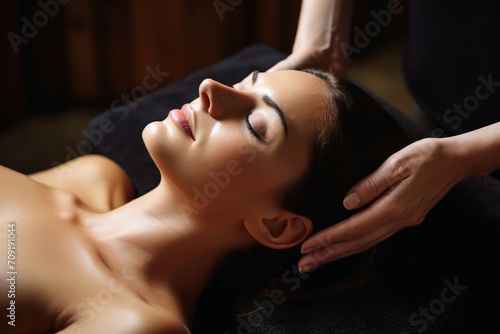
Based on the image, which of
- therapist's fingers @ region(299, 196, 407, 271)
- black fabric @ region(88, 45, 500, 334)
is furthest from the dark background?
therapist's fingers @ region(299, 196, 407, 271)

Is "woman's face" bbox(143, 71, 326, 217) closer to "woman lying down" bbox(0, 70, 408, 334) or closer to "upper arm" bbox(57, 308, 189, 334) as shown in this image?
"woman lying down" bbox(0, 70, 408, 334)

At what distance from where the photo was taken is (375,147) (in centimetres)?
→ 137

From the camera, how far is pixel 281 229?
140cm

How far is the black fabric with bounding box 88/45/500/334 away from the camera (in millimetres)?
1374

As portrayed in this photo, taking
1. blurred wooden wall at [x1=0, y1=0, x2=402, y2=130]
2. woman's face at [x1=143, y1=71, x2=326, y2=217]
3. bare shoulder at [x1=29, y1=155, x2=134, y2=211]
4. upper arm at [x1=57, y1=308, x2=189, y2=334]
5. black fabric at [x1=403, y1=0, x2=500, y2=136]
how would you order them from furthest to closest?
blurred wooden wall at [x1=0, y1=0, x2=402, y2=130] < bare shoulder at [x1=29, y1=155, x2=134, y2=211] < black fabric at [x1=403, y1=0, x2=500, y2=136] < woman's face at [x1=143, y1=71, x2=326, y2=217] < upper arm at [x1=57, y1=308, x2=189, y2=334]

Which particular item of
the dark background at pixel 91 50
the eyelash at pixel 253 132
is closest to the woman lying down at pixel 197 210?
the eyelash at pixel 253 132

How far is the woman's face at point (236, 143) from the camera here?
1.30 m

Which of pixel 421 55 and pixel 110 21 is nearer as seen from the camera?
pixel 421 55

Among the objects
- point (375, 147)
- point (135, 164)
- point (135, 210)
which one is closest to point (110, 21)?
point (135, 164)

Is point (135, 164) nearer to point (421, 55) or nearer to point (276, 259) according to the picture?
point (276, 259)

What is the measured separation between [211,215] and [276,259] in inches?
8.3

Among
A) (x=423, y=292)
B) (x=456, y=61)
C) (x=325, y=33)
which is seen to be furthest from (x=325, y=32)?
(x=423, y=292)

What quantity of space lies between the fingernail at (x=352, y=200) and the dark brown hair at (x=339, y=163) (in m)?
0.06

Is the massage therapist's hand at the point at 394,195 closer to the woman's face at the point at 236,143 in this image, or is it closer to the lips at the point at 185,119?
the woman's face at the point at 236,143
